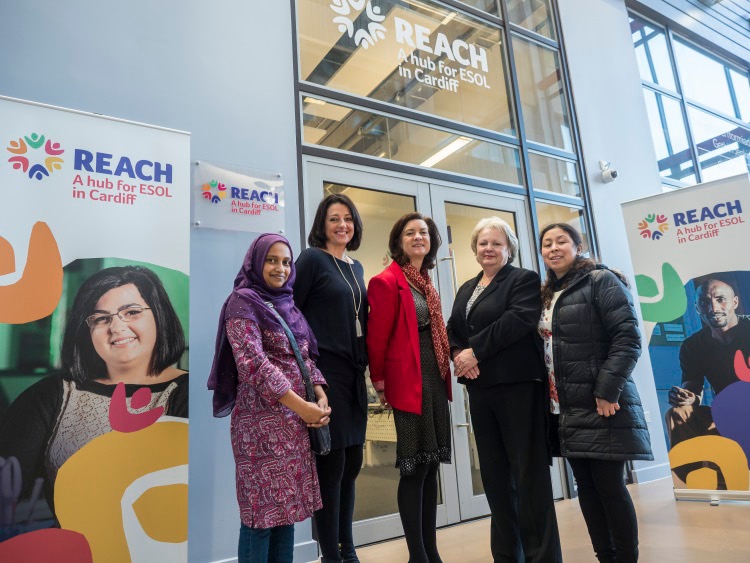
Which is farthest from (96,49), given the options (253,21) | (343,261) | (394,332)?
(394,332)

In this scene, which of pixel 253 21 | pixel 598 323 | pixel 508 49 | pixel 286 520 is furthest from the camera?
pixel 508 49

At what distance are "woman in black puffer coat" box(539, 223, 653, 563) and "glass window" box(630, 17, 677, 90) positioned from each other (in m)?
4.91

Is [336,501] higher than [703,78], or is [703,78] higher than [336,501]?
[703,78]

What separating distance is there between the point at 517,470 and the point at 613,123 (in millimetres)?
4232

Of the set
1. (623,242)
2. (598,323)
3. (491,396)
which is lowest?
(491,396)

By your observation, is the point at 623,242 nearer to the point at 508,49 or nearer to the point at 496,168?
the point at 496,168

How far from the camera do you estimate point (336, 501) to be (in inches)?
74.7

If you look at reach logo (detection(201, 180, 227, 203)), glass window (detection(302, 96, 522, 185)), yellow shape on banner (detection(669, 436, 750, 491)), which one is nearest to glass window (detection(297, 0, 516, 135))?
glass window (detection(302, 96, 522, 185))

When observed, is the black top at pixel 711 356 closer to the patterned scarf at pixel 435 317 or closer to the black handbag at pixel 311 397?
the patterned scarf at pixel 435 317

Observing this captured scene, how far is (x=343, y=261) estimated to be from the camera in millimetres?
Result: 2186

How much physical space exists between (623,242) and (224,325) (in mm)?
4122

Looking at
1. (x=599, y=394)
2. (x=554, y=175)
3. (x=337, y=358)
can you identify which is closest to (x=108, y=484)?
(x=337, y=358)

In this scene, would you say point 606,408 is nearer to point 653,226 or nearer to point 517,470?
point 517,470

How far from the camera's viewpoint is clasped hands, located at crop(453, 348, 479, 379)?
2.04 m
